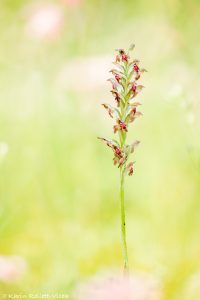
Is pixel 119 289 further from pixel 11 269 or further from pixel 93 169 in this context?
pixel 93 169

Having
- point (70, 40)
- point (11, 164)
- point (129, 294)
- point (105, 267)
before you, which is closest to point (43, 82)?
point (70, 40)

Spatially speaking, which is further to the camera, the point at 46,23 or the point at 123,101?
the point at 46,23

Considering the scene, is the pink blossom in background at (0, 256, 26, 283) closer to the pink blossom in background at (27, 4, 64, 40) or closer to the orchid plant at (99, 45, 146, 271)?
the orchid plant at (99, 45, 146, 271)

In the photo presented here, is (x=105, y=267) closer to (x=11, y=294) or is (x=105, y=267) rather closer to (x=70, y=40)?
(x=11, y=294)

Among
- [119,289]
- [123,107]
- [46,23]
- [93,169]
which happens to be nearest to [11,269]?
[119,289]

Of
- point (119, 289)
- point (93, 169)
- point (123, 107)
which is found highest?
point (93, 169)

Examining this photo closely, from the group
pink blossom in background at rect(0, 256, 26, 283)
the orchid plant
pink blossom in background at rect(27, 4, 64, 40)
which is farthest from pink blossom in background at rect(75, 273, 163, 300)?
pink blossom in background at rect(27, 4, 64, 40)
